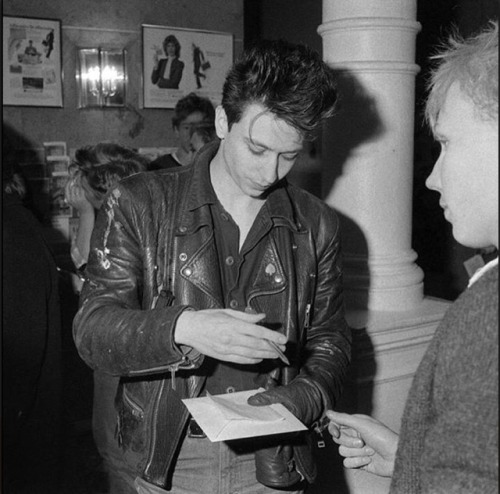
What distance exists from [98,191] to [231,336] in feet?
6.34

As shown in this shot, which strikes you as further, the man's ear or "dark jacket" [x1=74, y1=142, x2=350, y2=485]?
the man's ear

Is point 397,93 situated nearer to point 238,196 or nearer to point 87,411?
point 238,196

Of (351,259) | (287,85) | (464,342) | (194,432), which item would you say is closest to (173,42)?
(351,259)

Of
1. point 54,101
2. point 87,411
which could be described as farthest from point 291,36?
point 87,411

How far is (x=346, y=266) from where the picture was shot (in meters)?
2.97

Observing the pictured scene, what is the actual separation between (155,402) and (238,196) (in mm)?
601

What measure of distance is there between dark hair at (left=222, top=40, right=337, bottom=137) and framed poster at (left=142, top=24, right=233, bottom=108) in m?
3.59

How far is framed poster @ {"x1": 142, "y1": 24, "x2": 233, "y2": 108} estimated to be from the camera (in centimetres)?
534

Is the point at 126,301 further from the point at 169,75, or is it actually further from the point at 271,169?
the point at 169,75

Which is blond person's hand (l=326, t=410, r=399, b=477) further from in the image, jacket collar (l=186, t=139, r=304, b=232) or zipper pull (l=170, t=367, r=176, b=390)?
jacket collar (l=186, t=139, r=304, b=232)

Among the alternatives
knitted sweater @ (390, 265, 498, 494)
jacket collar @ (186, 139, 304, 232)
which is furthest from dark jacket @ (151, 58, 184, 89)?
knitted sweater @ (390, 265, 498, 494)

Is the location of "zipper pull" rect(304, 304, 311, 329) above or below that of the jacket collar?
below

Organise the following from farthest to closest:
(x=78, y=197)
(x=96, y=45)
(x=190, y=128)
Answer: (x=96, y=45)
(x=190, y=128)
(x=78, y=197)

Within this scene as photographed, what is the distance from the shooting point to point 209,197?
195cm
